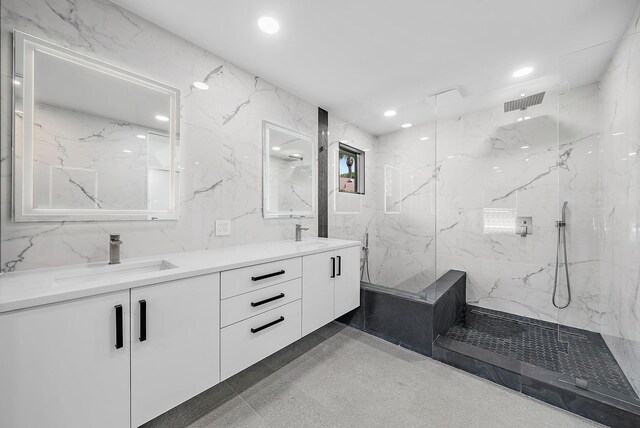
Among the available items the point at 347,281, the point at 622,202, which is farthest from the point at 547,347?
the point at 347,281

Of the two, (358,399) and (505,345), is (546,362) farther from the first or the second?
(358,399)

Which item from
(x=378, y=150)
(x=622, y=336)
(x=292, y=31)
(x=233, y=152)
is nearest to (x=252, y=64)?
(x=292, y=31)

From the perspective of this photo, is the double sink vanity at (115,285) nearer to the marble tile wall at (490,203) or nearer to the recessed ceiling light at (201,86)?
the recessed ceiling light at (201,86)

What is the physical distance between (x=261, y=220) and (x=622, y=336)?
2.79m

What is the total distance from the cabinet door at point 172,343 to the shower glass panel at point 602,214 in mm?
2215

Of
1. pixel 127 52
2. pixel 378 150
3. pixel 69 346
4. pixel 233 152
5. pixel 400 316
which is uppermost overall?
pixel 127 52

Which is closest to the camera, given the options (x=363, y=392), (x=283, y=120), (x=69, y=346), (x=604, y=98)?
(x=69, y=346)

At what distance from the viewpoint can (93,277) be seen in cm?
127

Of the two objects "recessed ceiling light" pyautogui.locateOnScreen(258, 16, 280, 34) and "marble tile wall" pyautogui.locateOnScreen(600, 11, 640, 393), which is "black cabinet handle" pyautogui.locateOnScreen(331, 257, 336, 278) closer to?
"recessed ceiling light" pyautogui.locateOnScreen(258, 16, 280, 34)

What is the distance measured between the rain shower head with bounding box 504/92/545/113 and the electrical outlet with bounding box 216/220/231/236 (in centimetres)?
314

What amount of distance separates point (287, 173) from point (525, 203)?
2.60m

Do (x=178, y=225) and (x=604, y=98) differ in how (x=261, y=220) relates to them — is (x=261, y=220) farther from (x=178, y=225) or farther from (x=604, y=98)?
(x=604, y=98)

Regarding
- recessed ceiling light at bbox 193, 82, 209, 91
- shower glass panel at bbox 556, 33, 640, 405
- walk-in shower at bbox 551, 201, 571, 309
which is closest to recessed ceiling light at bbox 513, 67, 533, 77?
shower glass panel at bbox 556, 33, 640, 405

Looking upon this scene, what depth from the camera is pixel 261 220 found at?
226 cm
